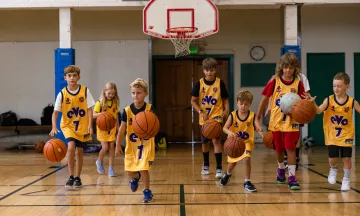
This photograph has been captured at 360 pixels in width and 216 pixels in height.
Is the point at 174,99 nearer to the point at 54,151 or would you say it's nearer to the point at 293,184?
the point at 54,151

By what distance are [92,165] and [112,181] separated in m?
2.14

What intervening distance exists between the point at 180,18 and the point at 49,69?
5602mm

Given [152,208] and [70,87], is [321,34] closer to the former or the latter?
[70,87]

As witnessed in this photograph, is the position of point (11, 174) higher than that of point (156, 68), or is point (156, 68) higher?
point (156, 68)

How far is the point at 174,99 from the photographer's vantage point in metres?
13.5

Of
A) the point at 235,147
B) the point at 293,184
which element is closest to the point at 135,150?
the point at 235,147

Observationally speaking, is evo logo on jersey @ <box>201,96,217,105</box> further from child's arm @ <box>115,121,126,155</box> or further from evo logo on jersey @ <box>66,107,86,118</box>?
child's arm @ <box>115,121,126,155</box>

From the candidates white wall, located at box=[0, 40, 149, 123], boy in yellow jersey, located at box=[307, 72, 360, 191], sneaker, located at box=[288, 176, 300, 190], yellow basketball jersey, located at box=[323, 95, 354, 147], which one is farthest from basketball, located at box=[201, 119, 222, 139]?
white wall, located at box=[0, 40, 149, 123]

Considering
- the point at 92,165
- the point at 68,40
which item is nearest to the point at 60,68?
the point at 68,40

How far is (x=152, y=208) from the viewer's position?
4.36m

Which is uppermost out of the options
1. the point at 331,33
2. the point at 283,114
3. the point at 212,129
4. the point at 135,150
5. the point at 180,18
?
the point at 331,33

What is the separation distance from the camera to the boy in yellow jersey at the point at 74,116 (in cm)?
556

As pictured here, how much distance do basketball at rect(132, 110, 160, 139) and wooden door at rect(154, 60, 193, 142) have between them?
351 inches

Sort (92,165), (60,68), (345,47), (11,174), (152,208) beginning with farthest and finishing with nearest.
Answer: (345,47) → (60,68) → (92,165) → (11,174) → (152,208)
